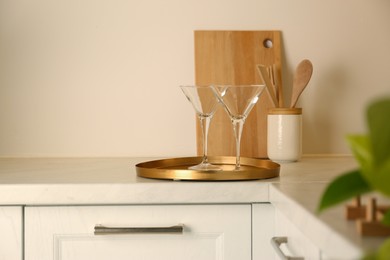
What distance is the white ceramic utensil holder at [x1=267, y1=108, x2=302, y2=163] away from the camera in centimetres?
139

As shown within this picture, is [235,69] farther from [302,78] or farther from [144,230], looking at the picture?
[144,230]

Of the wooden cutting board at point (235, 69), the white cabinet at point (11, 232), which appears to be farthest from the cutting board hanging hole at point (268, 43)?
the white cabinet at point (11, 232)

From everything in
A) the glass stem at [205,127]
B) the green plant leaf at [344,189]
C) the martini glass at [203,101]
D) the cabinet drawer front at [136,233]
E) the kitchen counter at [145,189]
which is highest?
the martini glass at [203,101]

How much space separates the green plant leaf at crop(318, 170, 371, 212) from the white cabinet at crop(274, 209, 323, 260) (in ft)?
0.82

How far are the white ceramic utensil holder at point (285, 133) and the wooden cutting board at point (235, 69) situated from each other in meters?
0.10

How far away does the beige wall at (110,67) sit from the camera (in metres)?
1.54

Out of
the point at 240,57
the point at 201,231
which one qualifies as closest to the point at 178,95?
the point at 240,57

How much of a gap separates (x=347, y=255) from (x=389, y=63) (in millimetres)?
1161

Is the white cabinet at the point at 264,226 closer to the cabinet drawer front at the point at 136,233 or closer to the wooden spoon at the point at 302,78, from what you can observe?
the cabinet drawer front at the point at 136,233

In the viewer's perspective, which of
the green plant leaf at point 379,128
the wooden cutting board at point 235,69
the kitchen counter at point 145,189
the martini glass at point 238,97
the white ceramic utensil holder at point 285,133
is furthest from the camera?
the wooden cutting board at point 235,69

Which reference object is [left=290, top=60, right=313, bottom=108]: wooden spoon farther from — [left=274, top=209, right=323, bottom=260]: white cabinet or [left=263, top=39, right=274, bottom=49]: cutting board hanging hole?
[left=274, top=209, right=323, bottom=260]: white cabinet

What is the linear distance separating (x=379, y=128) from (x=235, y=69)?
112 cm

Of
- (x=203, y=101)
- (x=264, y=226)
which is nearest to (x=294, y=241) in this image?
(x=264, y=226)

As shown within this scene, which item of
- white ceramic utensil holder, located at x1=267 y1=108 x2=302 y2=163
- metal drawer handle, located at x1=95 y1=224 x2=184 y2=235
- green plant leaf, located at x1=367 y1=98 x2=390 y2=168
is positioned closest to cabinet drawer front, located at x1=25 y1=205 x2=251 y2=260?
metal drawer handle, located at x1=95 y1=224 x2=184 y2=235
